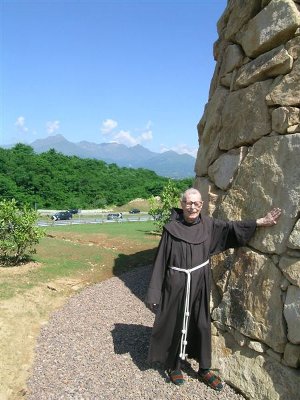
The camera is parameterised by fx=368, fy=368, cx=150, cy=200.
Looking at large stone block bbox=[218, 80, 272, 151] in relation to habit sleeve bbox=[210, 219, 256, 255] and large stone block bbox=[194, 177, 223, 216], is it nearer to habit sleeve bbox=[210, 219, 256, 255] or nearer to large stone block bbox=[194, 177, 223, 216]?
large stone block bbox=[194, 177, 223, 216]

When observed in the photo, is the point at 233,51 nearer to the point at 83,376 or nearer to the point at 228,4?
the point at 228,4

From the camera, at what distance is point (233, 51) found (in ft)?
18.1

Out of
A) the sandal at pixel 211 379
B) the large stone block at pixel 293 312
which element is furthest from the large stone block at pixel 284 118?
the sandal at pixel 211 379

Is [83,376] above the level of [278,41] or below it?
below

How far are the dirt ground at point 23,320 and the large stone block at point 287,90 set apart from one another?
488 cm

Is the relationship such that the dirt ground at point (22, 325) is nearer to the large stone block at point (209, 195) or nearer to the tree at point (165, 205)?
the large stone block at point (209, 195)

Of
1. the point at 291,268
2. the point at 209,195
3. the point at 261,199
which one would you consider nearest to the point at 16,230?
the point at 209,195

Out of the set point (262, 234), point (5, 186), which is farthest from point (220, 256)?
point (5, 186)

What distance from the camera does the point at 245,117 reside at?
16.4 feet

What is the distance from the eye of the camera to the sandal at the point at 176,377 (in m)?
4.78

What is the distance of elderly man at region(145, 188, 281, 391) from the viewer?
465cm

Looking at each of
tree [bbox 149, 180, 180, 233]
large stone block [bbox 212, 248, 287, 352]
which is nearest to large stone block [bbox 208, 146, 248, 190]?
large stone block [bbox 212, 248, 287, 352]

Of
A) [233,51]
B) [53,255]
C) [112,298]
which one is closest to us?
[233,51]

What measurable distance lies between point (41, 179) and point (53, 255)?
1955 inches
